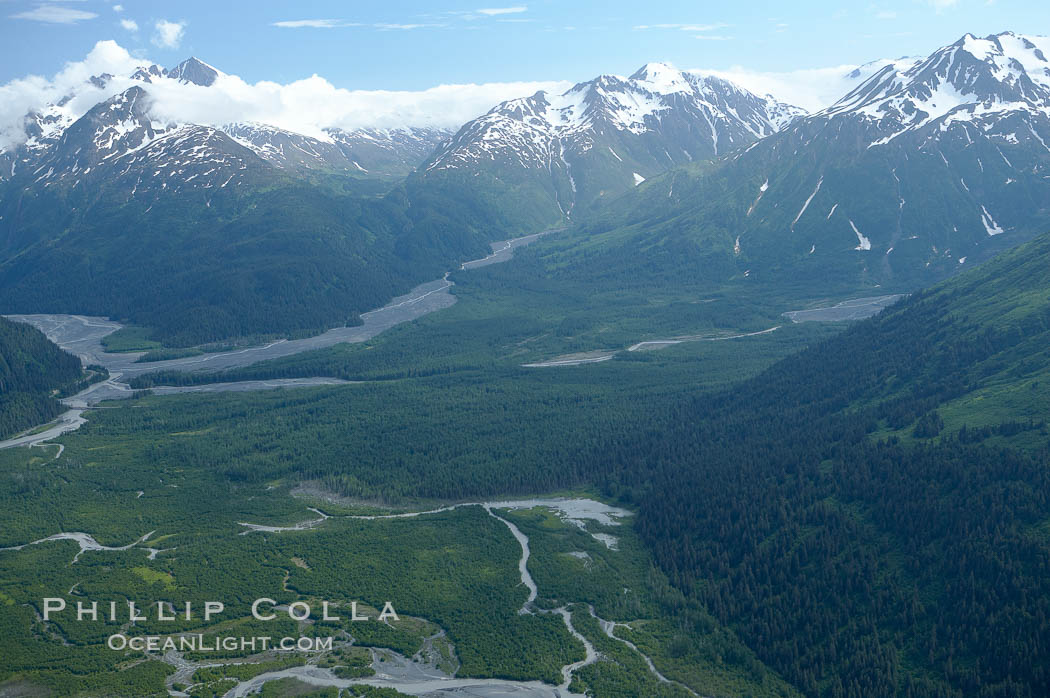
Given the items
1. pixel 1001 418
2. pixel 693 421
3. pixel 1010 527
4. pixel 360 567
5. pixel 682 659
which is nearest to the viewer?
pixel 682 659

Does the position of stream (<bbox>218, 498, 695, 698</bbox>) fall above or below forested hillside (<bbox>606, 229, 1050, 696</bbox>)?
below

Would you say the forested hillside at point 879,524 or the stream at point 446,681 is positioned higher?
the forested hillside at point 879,524

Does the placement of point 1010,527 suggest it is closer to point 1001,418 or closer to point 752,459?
point 1001,418

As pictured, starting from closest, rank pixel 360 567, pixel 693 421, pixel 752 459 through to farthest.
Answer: pixel 360 567 < pixel 752 459 < pixel 693 421

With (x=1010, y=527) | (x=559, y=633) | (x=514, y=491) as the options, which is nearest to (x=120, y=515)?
(x=514, y=491)

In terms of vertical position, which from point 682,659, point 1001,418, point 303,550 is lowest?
point 682,659

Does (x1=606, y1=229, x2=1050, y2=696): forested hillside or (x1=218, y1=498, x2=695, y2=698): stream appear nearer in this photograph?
(x1=218, y1=498, x2=695, y2=698): stream

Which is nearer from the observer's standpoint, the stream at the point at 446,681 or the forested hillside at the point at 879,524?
the stream at the point at 446,681

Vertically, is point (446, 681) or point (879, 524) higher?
point (879, 524)

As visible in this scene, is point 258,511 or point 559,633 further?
point 258,511

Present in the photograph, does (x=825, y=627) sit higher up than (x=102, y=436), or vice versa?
(x=102, y=436)

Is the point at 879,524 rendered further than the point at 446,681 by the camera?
Yes
